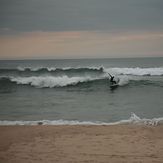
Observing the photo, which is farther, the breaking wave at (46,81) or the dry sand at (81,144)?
the breaking wave at (46,81)

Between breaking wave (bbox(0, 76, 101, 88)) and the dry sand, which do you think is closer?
the dry sand

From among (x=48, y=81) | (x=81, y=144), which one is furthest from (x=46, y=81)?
(x=81, y=144)

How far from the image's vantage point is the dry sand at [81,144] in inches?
129

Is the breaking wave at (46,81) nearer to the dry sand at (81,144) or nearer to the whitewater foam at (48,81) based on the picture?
the whitewater foam at (48,81)

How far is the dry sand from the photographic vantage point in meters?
3.29

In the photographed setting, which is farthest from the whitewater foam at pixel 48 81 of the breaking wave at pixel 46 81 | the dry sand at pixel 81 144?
the dry sand at pixel 81 144

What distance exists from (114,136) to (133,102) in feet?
11.8

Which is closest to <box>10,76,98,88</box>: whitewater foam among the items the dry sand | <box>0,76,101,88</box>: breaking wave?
<box>0,76,101,88</box>: breaking wave

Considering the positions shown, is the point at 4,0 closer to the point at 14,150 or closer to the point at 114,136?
the point at 14,150

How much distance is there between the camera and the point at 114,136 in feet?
13.6

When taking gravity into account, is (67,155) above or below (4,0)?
below

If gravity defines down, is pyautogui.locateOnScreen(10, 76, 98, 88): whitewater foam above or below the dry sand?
above

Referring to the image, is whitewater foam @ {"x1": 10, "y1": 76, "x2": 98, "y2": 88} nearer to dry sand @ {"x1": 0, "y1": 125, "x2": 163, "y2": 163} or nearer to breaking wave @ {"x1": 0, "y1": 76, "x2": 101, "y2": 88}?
breaking wave @ {"x1": 0, "y1": 76, "x2": 101, "y2": 88}

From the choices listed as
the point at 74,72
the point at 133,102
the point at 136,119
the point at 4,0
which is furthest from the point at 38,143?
the point at 74,72
